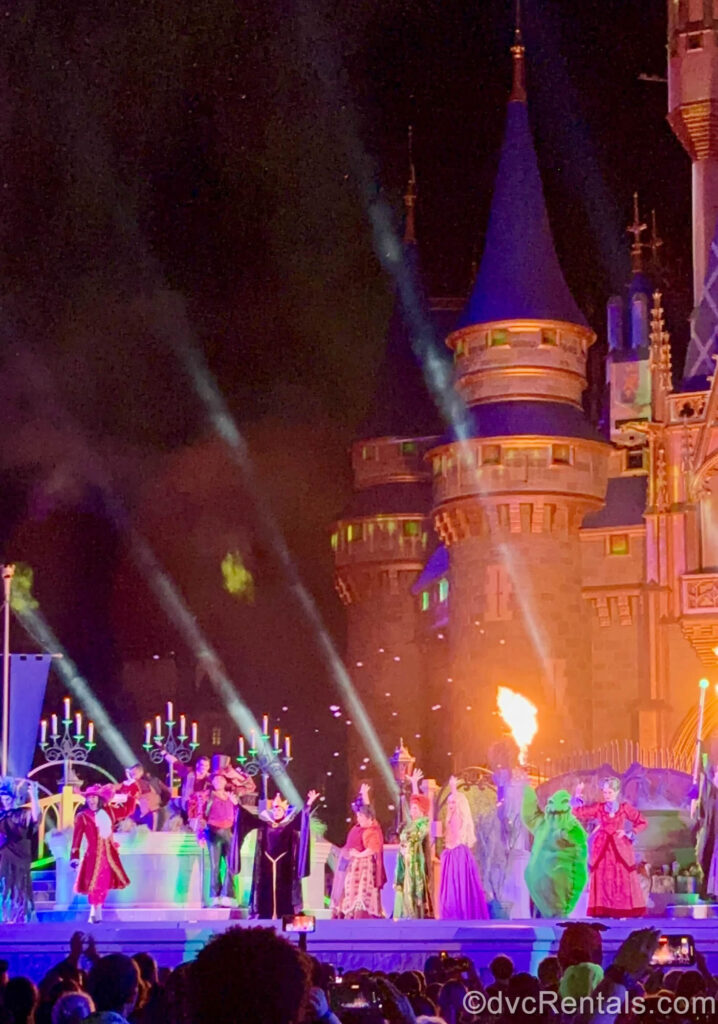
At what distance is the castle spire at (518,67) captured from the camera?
41.7m

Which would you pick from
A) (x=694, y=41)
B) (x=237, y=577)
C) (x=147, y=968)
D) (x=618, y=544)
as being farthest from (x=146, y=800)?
(x=237, y=577)

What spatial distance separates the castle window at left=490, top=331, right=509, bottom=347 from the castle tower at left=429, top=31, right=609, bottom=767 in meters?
0.03

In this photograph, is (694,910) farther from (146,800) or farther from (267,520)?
(267,520)

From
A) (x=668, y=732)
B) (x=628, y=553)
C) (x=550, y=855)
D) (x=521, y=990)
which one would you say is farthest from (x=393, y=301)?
(x=521, y=990)

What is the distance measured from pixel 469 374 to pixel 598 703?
7409mm

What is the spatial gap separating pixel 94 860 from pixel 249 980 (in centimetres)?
1493

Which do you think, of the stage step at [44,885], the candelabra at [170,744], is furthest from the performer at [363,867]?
the stage step at [44,885]

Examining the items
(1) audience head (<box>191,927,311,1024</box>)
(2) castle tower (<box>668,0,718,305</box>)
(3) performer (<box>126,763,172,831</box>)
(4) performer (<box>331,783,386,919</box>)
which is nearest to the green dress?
(4) performer (<box>331,783,386,919</box>)

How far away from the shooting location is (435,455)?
133 ft

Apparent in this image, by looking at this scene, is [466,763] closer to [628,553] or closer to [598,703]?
[598,703]

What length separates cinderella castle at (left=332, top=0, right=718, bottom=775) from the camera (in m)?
37.7

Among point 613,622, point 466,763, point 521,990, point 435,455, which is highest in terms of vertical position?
point 435,455

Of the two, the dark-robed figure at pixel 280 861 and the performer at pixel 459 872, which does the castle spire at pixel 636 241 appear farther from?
the dark-robed figure at pixel 280 861

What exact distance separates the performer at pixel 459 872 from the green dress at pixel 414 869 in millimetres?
766
